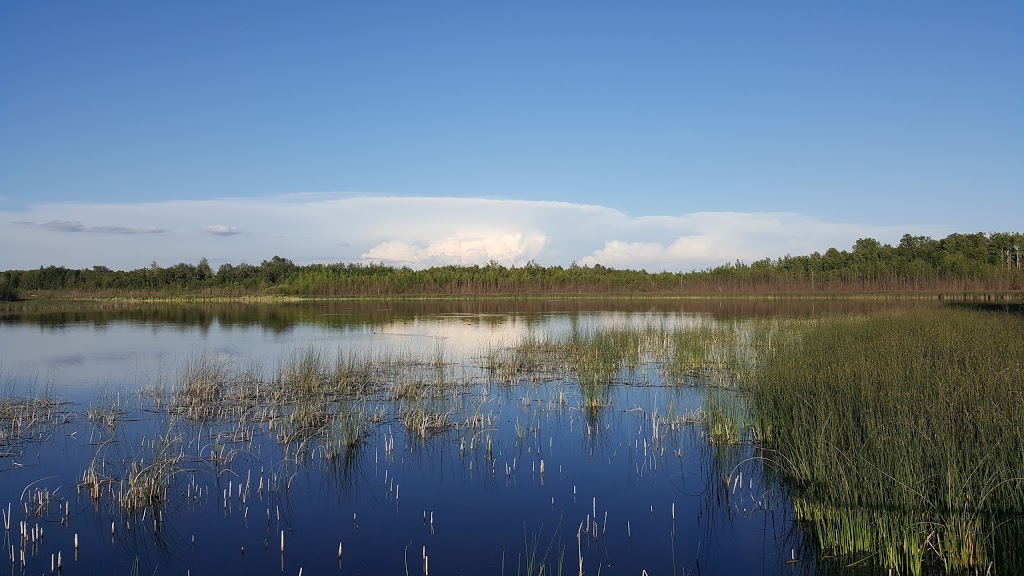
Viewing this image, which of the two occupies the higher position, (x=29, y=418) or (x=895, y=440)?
(x=895, y=440)

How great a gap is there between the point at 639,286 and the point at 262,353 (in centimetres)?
5429

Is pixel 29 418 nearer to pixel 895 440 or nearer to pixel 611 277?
pixel 895 440

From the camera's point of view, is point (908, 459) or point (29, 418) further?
point (29, 418)

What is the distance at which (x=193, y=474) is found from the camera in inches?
301

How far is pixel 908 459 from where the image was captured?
18.3ft

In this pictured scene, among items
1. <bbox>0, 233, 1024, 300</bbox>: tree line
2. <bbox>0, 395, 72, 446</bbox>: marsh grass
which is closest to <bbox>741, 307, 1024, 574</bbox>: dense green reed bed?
<bbox>0, 395, 72, 446</bbox>: marsh grass

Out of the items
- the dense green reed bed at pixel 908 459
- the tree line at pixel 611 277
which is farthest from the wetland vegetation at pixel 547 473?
the tree line at pixel 611 277

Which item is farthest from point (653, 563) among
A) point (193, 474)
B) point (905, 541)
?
point (193, 474)

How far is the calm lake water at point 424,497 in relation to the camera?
5.58m

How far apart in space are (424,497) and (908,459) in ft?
14.6

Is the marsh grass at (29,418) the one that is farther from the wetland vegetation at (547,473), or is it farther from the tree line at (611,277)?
the tree line at (611,277)

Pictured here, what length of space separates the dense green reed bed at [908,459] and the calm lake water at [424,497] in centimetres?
42

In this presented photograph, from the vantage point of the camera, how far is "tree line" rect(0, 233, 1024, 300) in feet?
192

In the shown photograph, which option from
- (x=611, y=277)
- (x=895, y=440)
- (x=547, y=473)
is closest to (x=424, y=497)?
(x=547, y=473)
